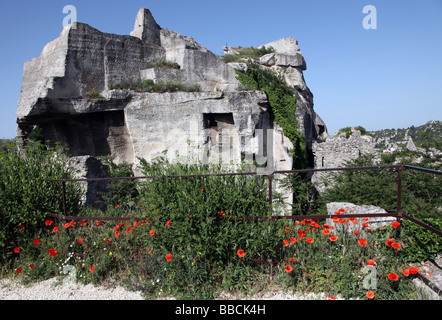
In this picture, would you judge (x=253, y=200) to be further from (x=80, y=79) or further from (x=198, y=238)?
(x=80, y=79)

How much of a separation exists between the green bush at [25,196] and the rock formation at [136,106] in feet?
23.5

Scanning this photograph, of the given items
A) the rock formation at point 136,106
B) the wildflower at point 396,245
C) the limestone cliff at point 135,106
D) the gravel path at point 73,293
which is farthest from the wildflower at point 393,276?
the rock formation at point 136,106

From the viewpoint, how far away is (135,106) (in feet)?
41.0

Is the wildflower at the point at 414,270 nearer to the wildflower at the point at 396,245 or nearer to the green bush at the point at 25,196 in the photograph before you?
the wildflower at the point at 396,245

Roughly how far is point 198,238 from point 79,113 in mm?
11035

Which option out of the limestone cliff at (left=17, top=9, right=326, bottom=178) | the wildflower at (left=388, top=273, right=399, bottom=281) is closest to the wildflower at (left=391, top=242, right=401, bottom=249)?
the wildflower at (left=388, top=273, right=399, bottom=281)

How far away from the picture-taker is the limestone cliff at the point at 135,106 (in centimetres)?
1184

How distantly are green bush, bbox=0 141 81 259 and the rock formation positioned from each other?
7.17 m

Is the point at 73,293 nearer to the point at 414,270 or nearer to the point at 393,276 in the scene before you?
the point at 393,276

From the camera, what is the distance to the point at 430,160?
12.4 metres

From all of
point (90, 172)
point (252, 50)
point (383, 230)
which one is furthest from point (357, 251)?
point (252, 50)

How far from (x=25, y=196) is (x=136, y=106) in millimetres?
9004

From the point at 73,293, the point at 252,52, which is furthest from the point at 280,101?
the point at 73,293

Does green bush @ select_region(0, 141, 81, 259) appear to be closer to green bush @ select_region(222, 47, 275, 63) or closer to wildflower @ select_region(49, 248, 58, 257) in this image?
wildflower @ select_region(49, 248, 58, 257)
